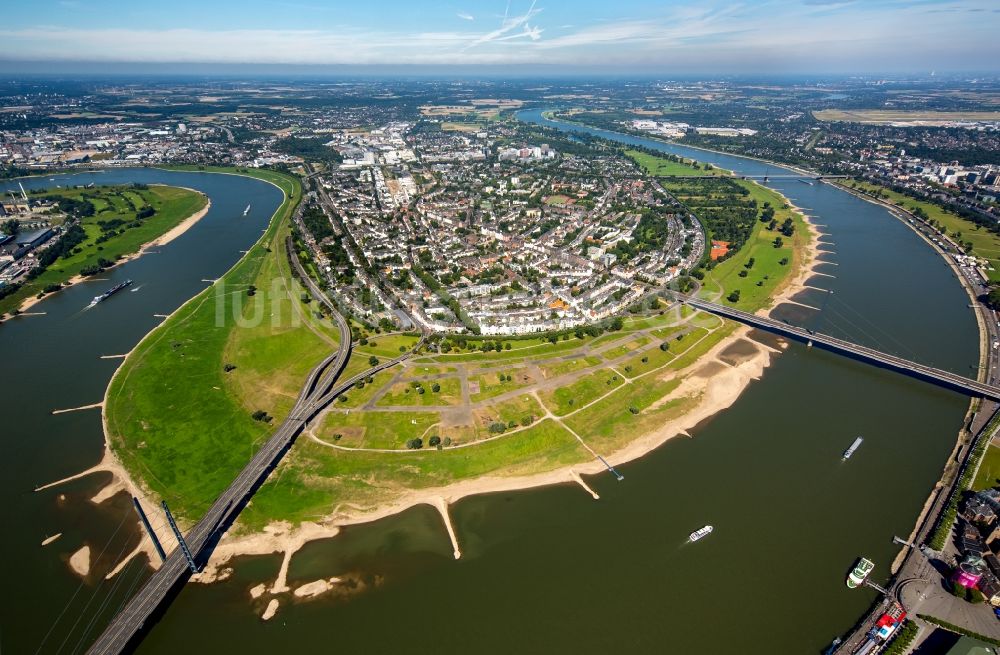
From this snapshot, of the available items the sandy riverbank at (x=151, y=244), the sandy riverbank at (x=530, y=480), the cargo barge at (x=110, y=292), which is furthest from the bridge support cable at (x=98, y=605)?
the sandy riverbank at (x=151, y=244)

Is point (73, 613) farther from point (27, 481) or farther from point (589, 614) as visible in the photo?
point (589, 614)

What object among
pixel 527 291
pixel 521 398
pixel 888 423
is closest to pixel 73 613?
pixel 521 398

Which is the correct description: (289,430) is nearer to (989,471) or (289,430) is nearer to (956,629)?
(956,629)

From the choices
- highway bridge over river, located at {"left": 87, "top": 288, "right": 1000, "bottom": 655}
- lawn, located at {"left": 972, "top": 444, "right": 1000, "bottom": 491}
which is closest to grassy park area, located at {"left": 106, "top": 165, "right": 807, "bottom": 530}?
highway bridge over river, located at {"left": 87, "top": 288, "right": 1000, "bottom": 655}

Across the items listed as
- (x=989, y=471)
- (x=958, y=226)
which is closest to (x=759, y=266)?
(x=989, y=471)

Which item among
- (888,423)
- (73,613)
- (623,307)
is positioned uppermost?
(623,307)

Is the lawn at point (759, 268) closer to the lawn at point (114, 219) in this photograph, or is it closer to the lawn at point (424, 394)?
the lawn at point (424, 394)
